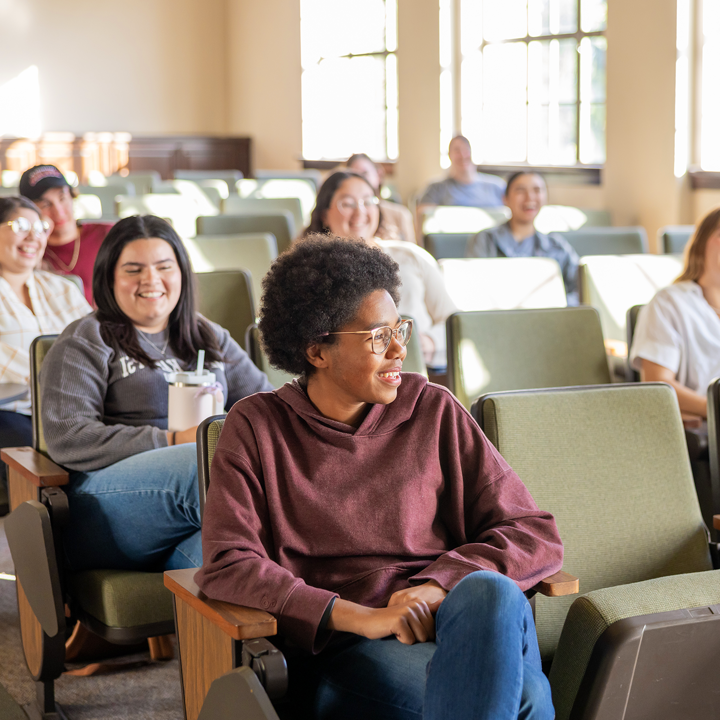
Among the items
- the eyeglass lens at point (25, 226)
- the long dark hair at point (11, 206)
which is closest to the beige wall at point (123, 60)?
the long dark hair at point (11, 206)

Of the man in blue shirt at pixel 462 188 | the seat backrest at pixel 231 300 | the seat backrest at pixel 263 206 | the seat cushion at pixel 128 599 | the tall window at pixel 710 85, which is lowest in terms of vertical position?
the seat cushion at pixel 128 599

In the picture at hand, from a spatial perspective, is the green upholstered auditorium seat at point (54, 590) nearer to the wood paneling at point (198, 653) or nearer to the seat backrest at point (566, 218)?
the wood paneling at point (198, 653)

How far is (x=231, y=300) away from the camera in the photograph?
10.8 ft

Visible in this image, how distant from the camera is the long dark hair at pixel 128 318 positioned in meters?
2.31

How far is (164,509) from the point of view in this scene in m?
2.04

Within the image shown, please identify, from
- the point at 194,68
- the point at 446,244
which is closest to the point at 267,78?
the point at 194,68

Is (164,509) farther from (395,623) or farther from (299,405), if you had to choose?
(395,623)

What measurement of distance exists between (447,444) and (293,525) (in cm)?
28

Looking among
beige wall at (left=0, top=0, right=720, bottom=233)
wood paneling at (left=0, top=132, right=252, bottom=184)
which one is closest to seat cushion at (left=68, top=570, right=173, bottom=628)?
beige wall at (left=0, top=0, right=720, bottom=233)

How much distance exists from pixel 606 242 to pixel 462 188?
2.67m

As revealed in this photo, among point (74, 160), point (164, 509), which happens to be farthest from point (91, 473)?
point (74, 160)

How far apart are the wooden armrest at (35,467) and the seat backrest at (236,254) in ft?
6.27

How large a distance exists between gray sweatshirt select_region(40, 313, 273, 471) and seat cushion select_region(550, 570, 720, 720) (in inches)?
39.7

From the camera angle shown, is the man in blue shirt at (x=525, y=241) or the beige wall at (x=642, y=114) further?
the beige wall at (x=642, y=114)
